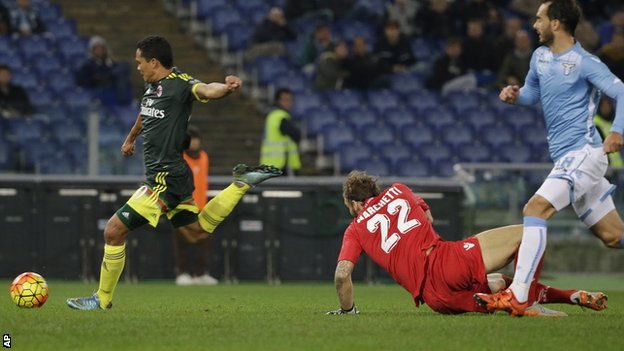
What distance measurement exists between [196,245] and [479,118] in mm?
6976

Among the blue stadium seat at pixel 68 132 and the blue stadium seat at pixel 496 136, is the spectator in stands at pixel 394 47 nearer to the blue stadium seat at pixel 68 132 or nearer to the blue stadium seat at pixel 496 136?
the blue stadium seat at pixel 496 136

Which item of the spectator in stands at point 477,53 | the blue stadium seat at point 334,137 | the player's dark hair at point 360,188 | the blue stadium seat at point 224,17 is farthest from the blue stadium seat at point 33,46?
the player's dark hair at point 360,188

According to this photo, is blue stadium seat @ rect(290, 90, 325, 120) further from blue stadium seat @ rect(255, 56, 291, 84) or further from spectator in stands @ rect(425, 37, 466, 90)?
spectator in stands @ rect(425, 37, 466, 90)

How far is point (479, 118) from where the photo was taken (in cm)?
2241

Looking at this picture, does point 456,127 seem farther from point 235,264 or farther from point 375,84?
point 235,264

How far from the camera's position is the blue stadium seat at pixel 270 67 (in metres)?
22.8

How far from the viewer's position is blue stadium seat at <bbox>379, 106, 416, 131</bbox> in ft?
72.2

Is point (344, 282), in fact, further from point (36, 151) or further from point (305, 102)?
point (305, 102)

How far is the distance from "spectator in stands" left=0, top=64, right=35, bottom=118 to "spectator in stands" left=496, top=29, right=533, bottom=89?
8021 mm

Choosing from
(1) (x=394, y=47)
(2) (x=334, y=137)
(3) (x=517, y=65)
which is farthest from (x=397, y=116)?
(3) (x=517, y=65)

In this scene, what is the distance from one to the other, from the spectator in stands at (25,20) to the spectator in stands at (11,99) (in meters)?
2.83

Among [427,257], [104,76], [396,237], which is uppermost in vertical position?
[104,76]

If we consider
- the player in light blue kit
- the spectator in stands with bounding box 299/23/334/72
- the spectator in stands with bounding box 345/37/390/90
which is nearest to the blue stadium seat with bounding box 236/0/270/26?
the spectator in stands with bounding box 299/23/334/72

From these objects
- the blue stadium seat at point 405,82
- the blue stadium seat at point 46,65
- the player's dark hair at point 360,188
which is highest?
the blue stadium seat at point 46,65
